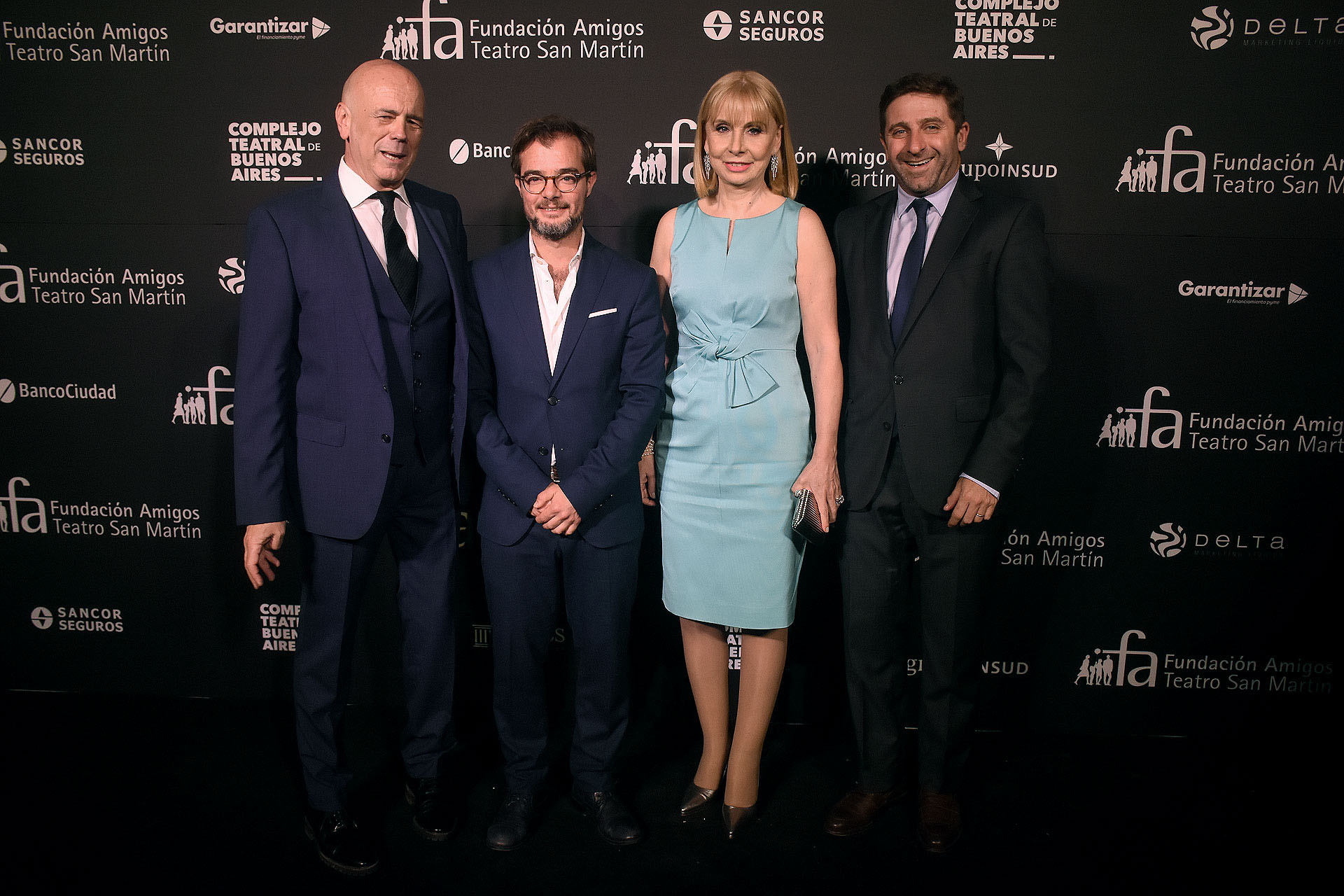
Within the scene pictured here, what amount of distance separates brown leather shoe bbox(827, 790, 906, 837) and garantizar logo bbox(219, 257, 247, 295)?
2.70 meters

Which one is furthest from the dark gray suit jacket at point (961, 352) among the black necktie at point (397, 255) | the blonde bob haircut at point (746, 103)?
the black necktie at point (397, 255)

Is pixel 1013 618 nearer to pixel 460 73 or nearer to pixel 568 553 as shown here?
pixel 568 553

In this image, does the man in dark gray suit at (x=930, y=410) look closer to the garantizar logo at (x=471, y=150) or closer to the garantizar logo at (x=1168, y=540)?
the garantizar logo at (x=1168, y=540)

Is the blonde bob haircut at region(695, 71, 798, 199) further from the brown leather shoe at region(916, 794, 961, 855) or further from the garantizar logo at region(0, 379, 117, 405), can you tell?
the garantizar logo at region(0, 379, 117, 405)

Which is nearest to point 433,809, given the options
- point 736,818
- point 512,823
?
point 512,823

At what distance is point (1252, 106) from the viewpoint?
2908 mm

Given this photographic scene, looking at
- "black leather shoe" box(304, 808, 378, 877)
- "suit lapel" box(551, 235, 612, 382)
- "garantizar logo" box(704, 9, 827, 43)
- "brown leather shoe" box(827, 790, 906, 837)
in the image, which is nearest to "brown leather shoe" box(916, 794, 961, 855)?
"brown leather shoe" box(827, 790, 906, 837)

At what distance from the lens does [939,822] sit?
8.42 feet

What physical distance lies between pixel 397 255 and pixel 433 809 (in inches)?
62.7

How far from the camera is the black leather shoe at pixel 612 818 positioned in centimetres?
252

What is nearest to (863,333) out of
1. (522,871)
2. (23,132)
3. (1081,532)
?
(1081,532)

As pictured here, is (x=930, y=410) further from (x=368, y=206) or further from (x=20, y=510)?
(x=20, y=510)

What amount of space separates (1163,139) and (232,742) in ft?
12.5

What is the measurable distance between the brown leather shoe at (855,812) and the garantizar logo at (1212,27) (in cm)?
264
